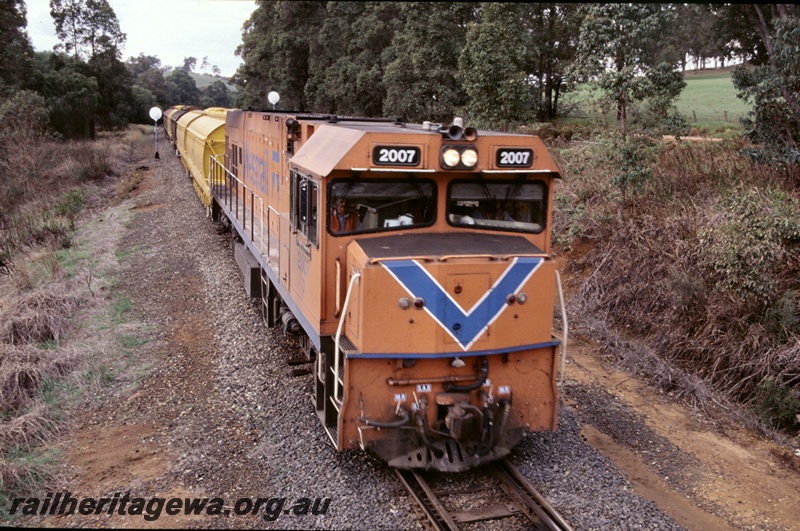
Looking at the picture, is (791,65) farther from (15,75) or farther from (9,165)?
(15,75)

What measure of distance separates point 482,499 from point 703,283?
20.4 feet

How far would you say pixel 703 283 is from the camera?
10.6 metres

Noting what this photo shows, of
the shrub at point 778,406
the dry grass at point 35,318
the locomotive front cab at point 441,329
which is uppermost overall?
the locomotive front cab at point 441,329

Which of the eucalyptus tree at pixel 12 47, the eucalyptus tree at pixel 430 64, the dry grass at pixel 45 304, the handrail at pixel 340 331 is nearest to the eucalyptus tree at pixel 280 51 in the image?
the eucalyptus tree at pixel 12 47

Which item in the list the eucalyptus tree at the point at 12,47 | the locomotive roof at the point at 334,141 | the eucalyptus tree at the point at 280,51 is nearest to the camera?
the locomotive roof at the point at 334,141

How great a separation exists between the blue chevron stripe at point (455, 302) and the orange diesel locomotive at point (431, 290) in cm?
1

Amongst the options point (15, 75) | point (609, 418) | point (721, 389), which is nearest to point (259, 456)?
point (609, 418)

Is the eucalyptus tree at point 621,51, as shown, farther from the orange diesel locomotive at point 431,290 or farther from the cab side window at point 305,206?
the cab side window at point 305,206

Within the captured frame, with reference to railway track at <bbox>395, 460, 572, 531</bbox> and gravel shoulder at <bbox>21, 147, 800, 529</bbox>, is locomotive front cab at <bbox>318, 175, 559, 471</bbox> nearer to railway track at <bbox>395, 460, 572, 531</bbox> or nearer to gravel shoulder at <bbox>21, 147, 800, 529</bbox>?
railway track at <bbox>395, 460, 572, 531</bbox>

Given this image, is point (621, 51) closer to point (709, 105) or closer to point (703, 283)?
point (703, 283)

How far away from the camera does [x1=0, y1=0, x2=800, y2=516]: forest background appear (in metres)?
9.28

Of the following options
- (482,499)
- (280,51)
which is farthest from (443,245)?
(280,51)

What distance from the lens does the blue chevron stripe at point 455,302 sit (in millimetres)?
6031

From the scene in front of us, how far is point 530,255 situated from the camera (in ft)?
21.0
